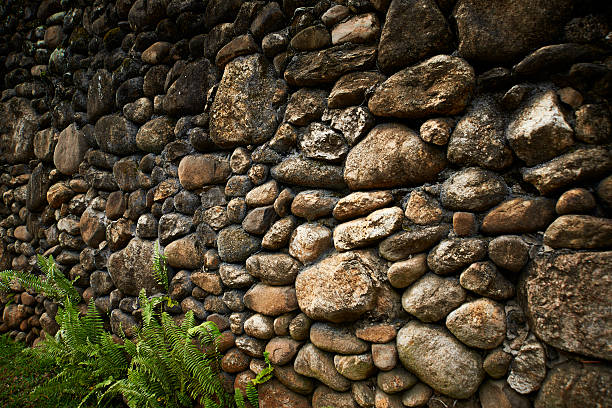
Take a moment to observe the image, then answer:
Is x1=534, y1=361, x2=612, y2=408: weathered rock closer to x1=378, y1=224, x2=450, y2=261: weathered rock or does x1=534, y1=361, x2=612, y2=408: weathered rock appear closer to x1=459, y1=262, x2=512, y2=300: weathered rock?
x1=459, y1=262, x2=512, y2=300: weathered rock

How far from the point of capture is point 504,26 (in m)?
1.32

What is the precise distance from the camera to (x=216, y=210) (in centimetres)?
215

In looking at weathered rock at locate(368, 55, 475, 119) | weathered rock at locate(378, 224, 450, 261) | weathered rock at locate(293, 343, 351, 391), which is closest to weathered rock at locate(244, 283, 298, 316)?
weathered rock at locate(293, 343, 351, 391)

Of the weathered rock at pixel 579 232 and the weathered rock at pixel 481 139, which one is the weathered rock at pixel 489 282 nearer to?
the weathered rock at pixel 579 232

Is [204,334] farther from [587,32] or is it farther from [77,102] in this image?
[77,102]

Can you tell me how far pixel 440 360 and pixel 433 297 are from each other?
260mm

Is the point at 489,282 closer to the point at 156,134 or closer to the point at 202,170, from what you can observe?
the point at 202,170

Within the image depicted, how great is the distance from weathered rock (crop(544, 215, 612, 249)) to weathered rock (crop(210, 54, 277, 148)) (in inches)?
58.6

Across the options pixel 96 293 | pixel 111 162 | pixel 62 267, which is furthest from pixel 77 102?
pixel 96 293

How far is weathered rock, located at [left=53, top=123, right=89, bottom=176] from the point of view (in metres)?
2.97

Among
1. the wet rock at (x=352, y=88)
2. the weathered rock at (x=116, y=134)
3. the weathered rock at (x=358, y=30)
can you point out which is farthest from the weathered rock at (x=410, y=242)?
the weathered rock at (x=116, y=134)

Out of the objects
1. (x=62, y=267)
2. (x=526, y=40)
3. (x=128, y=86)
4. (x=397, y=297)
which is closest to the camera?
(x=526, y=40)

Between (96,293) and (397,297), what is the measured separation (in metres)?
2.63

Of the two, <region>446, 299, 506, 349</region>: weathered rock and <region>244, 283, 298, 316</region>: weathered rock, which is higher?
<region>446, 299, 506, 349</region>: weathered rock
